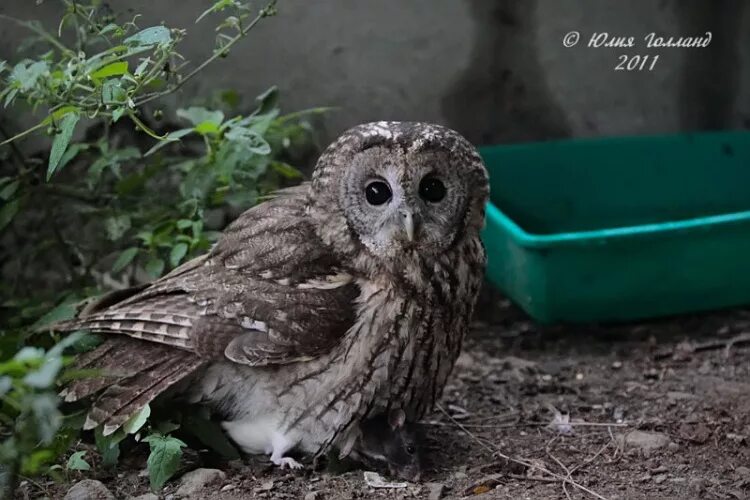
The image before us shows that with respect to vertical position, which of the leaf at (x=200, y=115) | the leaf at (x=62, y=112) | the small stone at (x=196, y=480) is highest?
the leaf at (x=62, y=112)

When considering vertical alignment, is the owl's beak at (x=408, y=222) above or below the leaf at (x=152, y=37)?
below

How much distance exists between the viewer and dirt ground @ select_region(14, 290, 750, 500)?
2078mm

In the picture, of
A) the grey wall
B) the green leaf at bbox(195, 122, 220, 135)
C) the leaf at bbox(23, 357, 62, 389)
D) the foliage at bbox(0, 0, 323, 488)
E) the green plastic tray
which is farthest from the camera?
the grey wall

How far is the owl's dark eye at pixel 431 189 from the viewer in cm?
206

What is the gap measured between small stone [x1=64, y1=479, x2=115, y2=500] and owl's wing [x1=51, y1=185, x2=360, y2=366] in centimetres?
34

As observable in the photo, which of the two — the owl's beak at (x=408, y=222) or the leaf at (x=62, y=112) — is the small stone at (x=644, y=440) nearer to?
the owl's beak at (x=408, y=222)

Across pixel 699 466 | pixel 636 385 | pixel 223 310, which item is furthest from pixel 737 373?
pixel 223 310

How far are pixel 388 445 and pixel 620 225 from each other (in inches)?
65.7

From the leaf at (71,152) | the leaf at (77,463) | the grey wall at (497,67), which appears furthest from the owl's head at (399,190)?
the grey wall at (497,67)

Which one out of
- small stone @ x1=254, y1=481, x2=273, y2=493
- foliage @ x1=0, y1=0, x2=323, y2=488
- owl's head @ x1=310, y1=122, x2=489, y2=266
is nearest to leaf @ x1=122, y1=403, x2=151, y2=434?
foliage @ x1=0, y1=0, x2=323, y2=488

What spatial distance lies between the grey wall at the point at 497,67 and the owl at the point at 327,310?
1049mm

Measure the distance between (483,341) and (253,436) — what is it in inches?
41.6

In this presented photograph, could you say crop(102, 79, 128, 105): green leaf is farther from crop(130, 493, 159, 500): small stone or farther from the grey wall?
the grey wall

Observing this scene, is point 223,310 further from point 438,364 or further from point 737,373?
point 737,373
